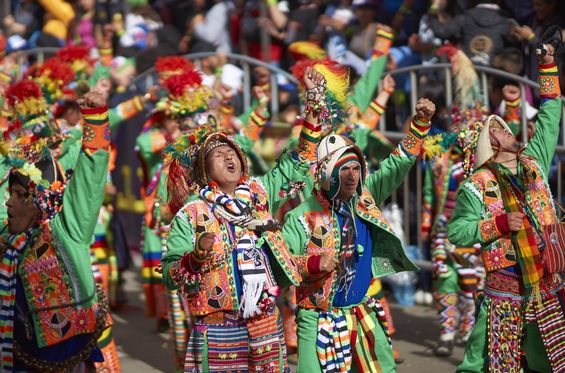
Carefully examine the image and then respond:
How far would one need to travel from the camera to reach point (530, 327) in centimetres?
693

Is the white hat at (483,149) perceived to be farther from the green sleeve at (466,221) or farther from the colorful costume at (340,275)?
the colorful costume at (340,275)

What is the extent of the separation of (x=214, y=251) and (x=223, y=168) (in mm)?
497

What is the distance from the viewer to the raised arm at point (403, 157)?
664cm

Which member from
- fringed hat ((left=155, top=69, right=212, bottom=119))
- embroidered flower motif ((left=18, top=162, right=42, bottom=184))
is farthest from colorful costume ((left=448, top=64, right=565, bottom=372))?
fringed hat ((left=155, top=69, right=212, bottom=119))

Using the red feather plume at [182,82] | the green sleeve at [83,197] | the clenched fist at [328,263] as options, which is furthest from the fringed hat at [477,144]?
the red feather plume at [182,82]

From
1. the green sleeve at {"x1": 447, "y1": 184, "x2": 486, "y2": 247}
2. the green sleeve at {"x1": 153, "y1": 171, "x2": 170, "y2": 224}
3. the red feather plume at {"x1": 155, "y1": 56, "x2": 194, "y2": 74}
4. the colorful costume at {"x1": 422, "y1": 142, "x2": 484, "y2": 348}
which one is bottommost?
the colorful costume at {"x1": 422, "y1": 142, "x2": 484, "y2": 348}

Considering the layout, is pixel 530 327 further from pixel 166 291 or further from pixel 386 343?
pixel 166 291

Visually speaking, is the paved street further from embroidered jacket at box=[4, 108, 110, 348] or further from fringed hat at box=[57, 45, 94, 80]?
embroidered jacket at box=[4, 108, 110, 348]

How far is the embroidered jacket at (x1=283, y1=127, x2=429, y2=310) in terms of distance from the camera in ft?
21.4

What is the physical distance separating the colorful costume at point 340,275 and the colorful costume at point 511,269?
0.54m

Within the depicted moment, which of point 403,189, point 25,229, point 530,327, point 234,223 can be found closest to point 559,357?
point 530,327

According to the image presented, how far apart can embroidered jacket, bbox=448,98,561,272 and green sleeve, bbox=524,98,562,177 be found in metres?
0.16

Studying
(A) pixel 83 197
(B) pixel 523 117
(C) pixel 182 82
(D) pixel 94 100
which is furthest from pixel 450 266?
(D) pixel 94 100

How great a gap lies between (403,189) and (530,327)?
4.23 metres
